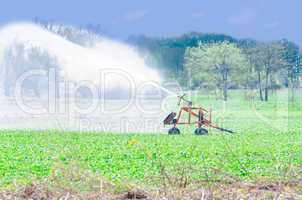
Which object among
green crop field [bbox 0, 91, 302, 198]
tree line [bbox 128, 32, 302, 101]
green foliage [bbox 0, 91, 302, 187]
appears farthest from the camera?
tree line [bbox 128, 32, 302, 101]

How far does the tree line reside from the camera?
135 feet

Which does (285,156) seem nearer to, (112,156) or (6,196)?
(112,156)

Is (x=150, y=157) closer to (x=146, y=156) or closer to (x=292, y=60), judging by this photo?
(x=146, y=156)

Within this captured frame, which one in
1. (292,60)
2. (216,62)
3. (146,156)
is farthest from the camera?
(292,60)

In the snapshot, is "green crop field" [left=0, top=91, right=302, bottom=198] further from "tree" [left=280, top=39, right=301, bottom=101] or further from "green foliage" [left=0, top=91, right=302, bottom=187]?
"tree" [left=280, top=39, right=301, bottom=101]

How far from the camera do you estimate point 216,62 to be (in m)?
42.6

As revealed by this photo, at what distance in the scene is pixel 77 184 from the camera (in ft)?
17.5

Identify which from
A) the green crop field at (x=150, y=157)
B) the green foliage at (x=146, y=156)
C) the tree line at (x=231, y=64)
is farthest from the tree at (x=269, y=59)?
the green foliage at (x=146, y=156)

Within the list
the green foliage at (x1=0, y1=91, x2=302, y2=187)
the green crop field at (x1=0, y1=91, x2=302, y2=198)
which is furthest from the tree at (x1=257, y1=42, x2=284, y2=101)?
the green foliage at (x1=0, y1=91, x2=302, y2=187)

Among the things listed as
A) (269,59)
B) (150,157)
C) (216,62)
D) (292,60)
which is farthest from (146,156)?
(292,60)

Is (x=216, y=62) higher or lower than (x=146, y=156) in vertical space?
higher

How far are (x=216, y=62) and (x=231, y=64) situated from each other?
A: 108 cm

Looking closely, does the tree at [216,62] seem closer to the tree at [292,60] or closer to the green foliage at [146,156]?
the tree at [292,60]

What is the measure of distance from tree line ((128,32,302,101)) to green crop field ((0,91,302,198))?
2407 centimetres
